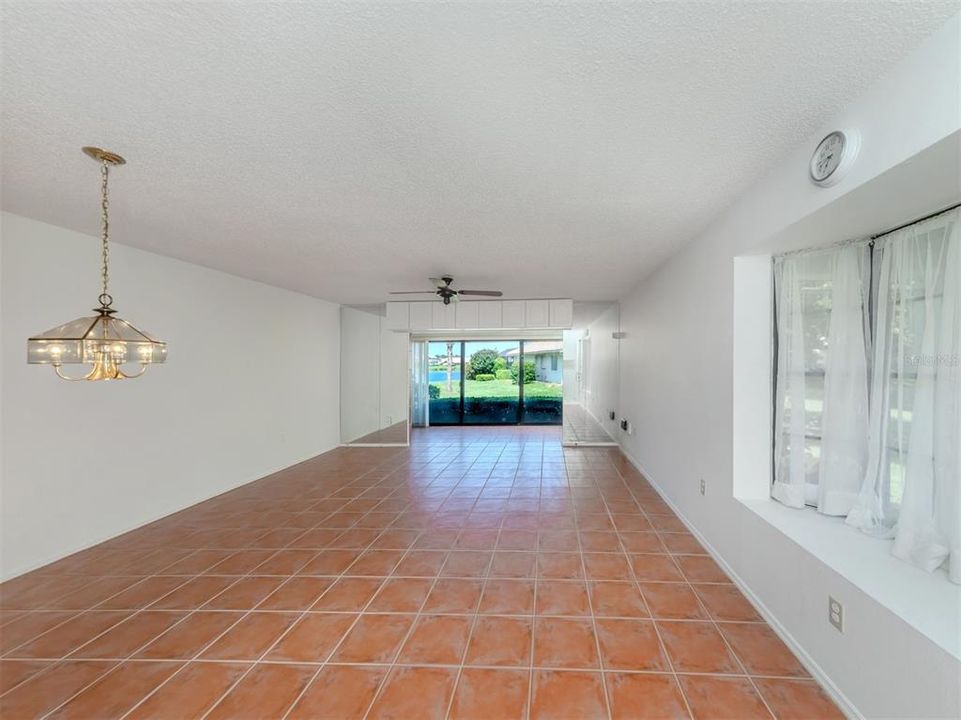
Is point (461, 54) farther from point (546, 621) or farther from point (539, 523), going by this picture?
point (539, 523)

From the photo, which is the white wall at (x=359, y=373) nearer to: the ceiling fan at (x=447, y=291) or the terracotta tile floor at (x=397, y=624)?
the ceiling fan at (x=447, y=291)

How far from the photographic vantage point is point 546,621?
2.15m

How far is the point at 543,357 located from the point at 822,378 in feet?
22.3

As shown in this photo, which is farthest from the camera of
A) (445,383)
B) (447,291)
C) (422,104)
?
(445,383)

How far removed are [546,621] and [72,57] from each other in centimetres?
307

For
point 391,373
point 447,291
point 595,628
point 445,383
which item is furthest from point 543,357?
point 595,628

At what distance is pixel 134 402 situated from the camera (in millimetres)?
3369

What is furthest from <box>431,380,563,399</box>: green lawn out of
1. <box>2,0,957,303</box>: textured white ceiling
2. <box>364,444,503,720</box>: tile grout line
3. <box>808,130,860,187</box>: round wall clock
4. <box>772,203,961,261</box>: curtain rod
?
<box>808,130,860,187</box>: round wall clock

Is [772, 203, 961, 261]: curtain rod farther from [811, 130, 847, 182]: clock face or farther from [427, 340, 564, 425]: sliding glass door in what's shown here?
[427, 340, 564, 425]: sliding glass door

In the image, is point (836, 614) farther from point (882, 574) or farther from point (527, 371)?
point (527, 371)

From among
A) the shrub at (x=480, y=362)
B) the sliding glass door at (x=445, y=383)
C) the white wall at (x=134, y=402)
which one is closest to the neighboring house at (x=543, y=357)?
the shrub at (x=480, y=362)

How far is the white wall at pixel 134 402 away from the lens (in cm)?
264

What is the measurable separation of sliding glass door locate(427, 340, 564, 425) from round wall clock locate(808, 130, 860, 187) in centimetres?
730

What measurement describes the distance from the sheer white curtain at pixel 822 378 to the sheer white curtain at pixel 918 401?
11 centimetres
